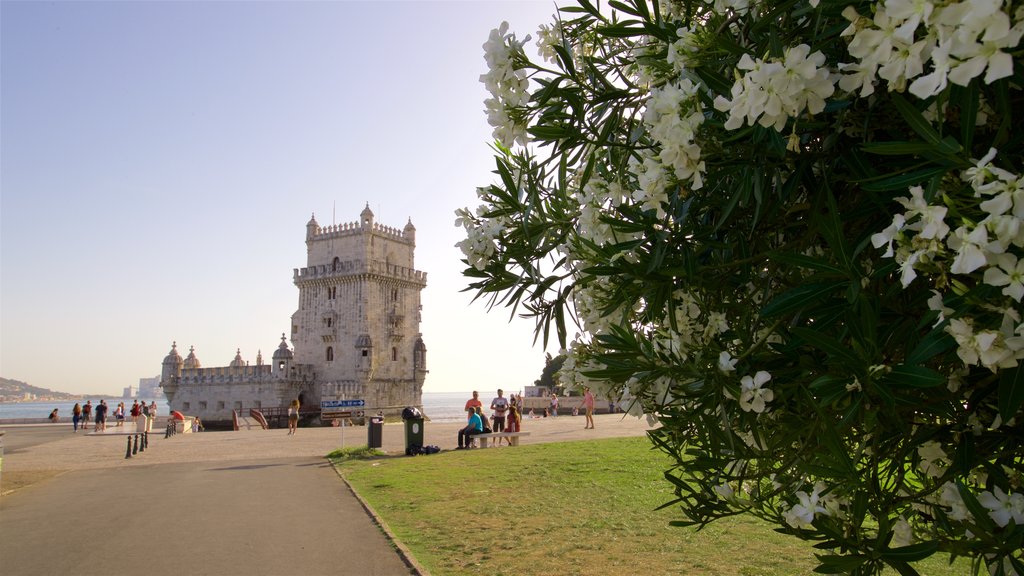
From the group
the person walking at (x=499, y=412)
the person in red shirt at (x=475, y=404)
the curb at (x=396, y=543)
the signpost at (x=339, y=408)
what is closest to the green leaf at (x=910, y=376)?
the curb at (x=396, y=543)

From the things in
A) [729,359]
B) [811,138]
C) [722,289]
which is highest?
[811,138]

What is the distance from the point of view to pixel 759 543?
8023 millimetres

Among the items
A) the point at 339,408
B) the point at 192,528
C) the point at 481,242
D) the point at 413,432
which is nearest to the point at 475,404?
the point at 413,432

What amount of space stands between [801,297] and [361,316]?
58.1 m

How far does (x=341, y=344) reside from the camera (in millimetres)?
59312

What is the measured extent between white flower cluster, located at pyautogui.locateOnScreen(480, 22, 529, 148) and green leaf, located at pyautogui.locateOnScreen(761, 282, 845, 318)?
1414 mm

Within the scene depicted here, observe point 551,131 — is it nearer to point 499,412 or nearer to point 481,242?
point 481,242

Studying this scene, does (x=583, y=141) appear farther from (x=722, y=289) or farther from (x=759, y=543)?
(x=759, y=543)

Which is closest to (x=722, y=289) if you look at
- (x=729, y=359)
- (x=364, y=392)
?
(x=729, y=359)

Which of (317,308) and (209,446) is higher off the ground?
(317,308)

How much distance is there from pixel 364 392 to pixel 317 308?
30.1ft

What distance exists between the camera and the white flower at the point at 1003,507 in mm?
2156

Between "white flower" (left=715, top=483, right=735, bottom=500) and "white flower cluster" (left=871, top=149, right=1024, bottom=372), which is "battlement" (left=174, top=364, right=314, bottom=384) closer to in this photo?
"white flower" (left=715, top=483, right=735, bottom=500)

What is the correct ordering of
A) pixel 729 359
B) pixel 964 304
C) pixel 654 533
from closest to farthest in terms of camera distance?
pixel 964 304 < pixel 729 359 < pixel 654 533
